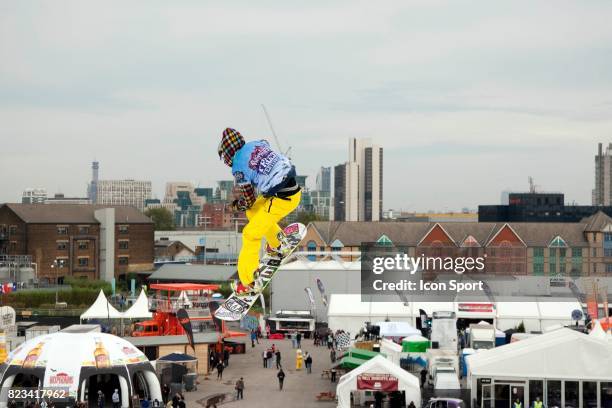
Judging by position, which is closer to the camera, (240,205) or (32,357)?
(240,205)

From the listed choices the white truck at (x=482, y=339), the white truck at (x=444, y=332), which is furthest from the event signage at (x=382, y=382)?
the white truck at (x=444, y=332)

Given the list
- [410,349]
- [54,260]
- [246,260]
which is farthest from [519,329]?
[54,260]

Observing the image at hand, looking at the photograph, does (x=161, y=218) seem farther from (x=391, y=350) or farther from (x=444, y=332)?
(x=391, y=350)

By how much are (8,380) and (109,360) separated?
9.12 feet

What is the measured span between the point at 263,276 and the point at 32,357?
43.8 ft

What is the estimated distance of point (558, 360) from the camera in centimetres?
2605

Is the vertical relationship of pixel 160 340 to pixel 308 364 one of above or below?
above

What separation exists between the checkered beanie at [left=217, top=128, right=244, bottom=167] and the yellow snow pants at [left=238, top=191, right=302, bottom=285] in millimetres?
814

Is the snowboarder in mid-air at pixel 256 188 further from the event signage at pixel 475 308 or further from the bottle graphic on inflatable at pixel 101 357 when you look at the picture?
the event signage at pixel 475 308

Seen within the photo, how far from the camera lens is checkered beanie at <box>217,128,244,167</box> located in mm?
15648

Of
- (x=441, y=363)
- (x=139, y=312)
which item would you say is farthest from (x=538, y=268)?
(x=441, y=363)

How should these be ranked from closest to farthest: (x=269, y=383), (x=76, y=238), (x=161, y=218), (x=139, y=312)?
(x=269, y=383)
(x=139, y=312)
(x=76, y=238)
(x=161, y=218)

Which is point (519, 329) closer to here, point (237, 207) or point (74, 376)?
point (74, 376)

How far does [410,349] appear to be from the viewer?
101ft
